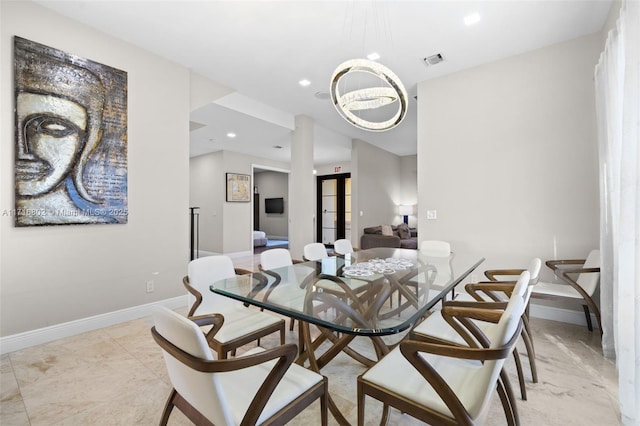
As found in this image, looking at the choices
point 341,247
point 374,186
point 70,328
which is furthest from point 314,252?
point 374,186

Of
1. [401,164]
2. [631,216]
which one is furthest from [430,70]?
[401,164]

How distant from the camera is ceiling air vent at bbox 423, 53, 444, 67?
321 centimetres

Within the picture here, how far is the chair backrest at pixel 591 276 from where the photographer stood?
2488 millimetres

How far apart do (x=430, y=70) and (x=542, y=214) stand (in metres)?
2.11

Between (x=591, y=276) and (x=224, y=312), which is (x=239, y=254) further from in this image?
(x=591, y=276)

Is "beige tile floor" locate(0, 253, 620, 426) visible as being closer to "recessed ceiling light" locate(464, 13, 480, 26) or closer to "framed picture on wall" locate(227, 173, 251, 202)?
"recessed ceiling light" locate(464, 13, 480, 26)

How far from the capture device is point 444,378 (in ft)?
4.16

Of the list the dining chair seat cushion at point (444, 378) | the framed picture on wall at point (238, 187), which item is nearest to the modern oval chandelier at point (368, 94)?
the dining chair seat cushion at point (444, 378)

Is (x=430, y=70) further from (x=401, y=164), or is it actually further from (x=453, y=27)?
(x=401, y=164)

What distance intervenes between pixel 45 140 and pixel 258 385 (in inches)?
108

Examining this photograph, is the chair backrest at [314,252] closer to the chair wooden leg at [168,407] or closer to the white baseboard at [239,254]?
the chair wooden leg at [168,407]

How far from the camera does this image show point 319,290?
71.4 inches

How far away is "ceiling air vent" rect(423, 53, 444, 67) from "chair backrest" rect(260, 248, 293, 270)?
→ 2691 millimetres

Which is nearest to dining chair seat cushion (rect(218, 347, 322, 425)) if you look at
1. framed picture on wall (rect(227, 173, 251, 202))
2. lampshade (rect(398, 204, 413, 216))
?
framed picture on wall (rect(227, 173, 251, 202))
